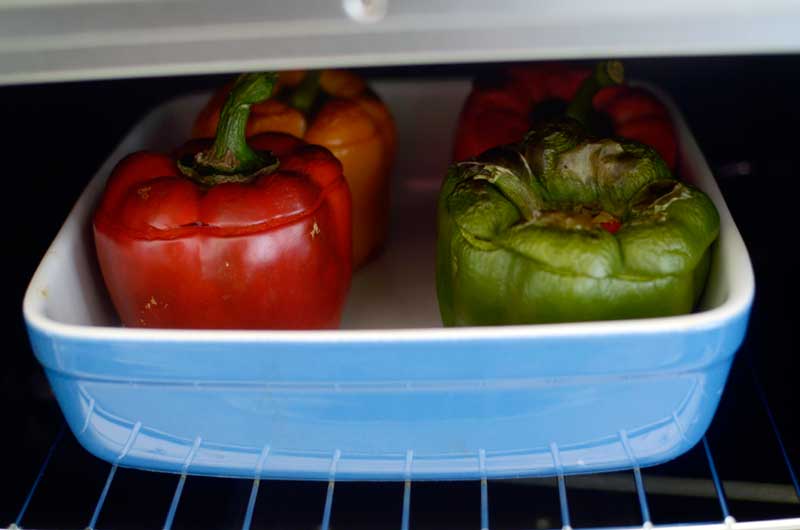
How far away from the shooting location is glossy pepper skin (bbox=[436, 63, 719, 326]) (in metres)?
0.69

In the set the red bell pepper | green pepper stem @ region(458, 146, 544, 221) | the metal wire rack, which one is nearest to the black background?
the metal wire rack

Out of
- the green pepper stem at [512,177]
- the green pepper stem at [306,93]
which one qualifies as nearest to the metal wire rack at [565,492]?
the green pepper stem at [512,177]

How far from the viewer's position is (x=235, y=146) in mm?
806

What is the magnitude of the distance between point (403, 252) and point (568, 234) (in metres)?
0.35

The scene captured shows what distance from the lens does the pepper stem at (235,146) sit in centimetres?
79

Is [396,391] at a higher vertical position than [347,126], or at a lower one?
lower

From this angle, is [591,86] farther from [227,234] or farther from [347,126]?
[227,234]

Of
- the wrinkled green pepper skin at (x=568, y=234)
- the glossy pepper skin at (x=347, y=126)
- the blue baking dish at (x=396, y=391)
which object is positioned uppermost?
the glossy pepper skin at (x=347, y=126)

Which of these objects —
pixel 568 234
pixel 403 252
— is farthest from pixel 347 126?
pixel 568 234

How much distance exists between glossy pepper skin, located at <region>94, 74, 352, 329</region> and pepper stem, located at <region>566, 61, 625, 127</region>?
261mm

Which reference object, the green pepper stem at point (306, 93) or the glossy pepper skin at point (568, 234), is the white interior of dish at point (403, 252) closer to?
the glossy pepper skin at point (568, 234)

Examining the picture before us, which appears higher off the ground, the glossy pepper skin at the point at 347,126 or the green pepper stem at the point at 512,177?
the glossy pepper skin at the point at 347,126

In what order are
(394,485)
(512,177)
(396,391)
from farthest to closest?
(394,485)
(512,177)
(396,391)

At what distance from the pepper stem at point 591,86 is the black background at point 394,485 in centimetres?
21
